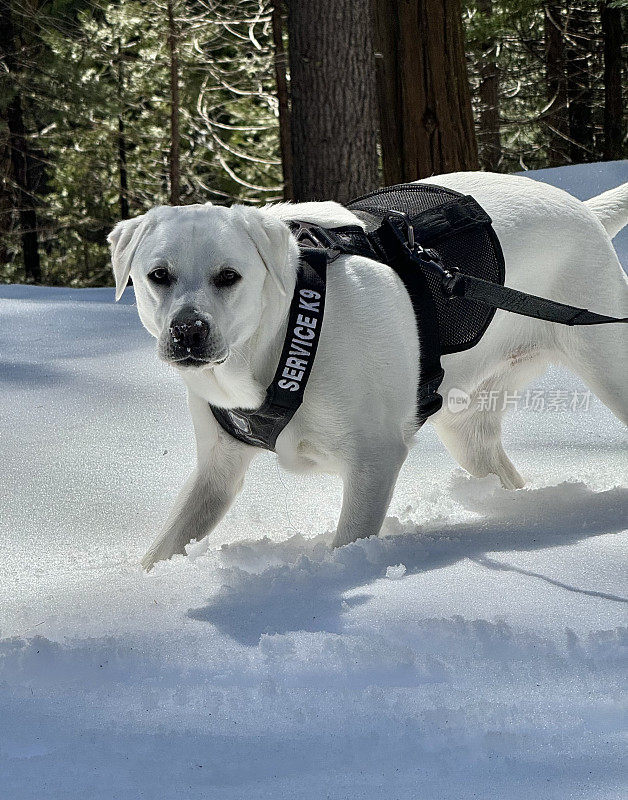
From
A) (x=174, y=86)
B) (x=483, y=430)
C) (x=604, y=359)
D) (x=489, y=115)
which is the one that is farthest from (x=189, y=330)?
(x=489, y=115)

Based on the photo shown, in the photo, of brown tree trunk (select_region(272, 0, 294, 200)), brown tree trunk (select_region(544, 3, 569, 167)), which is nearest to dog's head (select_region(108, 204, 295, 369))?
brown tree trunk (select_region(272, 0, 294, 200))

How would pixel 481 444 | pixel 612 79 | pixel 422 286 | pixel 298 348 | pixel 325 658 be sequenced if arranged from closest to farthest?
pixel 325 658 → pixel 298 348 → pixel 422 286 → pixel 481 444 → pixel 612 79

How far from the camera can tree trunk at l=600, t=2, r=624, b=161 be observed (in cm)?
1577

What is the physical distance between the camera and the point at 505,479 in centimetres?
386

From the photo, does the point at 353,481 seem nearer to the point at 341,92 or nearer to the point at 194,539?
the point at 194,539

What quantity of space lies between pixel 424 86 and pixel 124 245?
469cm

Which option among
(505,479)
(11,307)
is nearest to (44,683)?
(505,479)

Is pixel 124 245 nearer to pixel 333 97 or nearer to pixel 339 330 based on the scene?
pixel 339 330

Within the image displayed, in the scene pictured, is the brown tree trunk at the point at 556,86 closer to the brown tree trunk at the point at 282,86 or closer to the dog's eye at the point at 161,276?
the brown tree trunk at the point at 282,86

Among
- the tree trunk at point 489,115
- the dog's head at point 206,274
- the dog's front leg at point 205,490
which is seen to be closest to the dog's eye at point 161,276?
the dog's head at point 206,274

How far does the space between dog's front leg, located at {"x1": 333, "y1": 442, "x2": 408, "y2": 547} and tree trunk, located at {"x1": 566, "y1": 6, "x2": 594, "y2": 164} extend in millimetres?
15117

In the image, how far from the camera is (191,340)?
242 cm

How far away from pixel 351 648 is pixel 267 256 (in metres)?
1.13

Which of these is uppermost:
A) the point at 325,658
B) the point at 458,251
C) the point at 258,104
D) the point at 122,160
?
the point at 458,251
